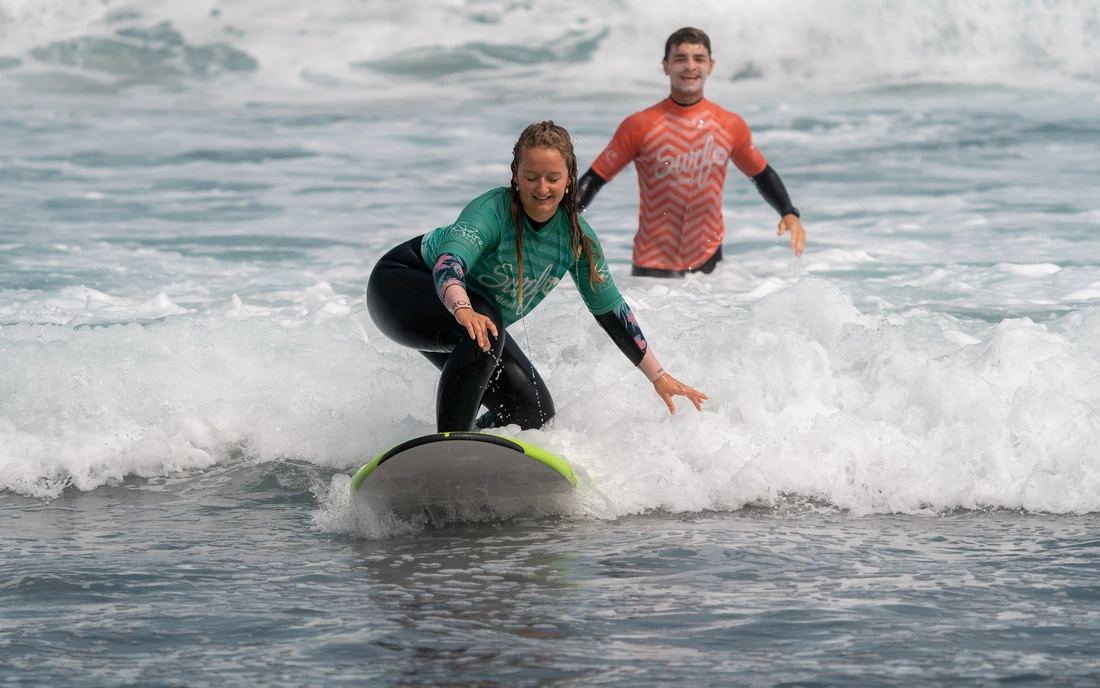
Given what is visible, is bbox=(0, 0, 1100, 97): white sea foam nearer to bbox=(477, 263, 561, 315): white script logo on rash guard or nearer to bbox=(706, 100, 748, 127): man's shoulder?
bbox=(706, 100, 748, 127): man's shoulder

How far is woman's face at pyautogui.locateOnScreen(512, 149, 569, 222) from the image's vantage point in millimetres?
4277

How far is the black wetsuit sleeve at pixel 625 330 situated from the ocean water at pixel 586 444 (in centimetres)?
47

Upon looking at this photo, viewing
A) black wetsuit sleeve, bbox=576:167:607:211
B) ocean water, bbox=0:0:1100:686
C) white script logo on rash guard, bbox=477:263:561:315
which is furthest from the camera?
black wetsuit sleeve, bbox=576:167:607:211

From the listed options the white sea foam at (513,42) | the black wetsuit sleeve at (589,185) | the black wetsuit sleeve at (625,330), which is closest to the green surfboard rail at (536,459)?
the black wetsuit sleeve at (625,330)

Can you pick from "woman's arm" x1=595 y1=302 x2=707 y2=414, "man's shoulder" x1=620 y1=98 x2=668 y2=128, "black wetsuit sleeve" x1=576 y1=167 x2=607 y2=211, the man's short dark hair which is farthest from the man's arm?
"woman's arm" x1=595 y1=302 x2=707 y2=414

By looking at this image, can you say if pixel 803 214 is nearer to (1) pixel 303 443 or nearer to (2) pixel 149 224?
(2) pixel 149 224

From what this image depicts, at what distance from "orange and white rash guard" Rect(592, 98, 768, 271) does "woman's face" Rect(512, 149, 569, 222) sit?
3497 mm

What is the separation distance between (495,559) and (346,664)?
40.3 inches

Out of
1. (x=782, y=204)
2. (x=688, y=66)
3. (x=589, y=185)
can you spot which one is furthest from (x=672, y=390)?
(x=688, y=66)

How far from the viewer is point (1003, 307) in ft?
26.4

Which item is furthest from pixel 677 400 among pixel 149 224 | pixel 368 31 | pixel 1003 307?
pixel 368 31

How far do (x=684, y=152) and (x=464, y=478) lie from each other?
3.98 metres

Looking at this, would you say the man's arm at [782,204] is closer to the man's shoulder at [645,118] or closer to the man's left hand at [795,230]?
the man's left hand at [795,230]

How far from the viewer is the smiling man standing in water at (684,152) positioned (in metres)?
7.85
